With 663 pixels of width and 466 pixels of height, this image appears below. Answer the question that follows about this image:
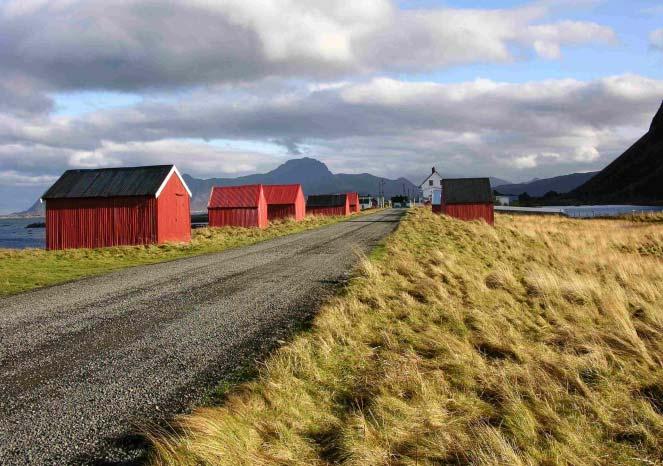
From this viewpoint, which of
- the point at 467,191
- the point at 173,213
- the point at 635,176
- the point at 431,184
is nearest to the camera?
the point at 173,213

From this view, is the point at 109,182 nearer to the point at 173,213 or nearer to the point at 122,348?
the point at 173,213

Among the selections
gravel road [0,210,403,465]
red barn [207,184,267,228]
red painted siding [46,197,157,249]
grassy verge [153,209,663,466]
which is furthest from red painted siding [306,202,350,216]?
grassy verge [153,209,663,466]

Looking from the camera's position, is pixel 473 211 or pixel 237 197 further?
pixel 237 197

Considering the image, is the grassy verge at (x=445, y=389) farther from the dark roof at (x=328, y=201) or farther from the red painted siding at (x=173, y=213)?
the dark roof at (x=328, y=201)

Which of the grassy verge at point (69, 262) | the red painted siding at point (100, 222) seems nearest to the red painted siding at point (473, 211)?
the grassy verge at point (69, 262)

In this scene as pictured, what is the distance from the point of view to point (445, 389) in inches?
214

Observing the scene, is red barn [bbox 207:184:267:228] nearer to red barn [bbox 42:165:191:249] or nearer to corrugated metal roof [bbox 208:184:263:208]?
corrugated metal roof [bbox 208:184:263:208]

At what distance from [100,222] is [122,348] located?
2270 centimetres

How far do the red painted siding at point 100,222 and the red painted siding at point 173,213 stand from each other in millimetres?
505

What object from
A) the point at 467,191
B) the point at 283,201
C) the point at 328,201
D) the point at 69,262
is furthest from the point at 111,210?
the point at 328,201

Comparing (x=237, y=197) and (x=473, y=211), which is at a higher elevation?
(x=237, y=197)

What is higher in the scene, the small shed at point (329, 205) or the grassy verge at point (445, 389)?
Result: the small shed at point (329, 205)

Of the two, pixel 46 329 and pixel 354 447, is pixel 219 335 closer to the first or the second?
pixel 46 329

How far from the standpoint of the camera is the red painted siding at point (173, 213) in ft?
87.5
